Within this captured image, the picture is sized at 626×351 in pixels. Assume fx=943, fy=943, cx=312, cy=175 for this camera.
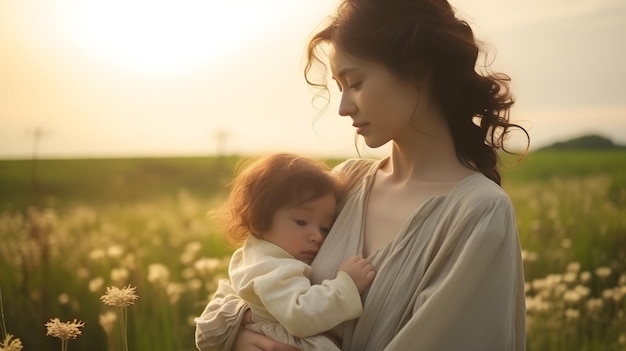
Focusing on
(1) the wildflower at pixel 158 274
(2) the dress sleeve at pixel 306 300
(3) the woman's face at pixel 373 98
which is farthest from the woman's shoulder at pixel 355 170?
(1) the wildflower at pixel 158 274

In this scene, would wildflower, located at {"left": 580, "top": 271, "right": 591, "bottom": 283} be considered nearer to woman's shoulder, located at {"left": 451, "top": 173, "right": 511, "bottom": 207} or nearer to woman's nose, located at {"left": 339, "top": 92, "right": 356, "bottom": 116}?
woman's shoulder, located at {"left": 451, "top": 173, "right": 511, "bottom": 207}

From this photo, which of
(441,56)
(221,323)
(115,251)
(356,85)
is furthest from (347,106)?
(115,251)

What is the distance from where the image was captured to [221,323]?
228 centimetres

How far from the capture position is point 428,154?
2223 millimetres

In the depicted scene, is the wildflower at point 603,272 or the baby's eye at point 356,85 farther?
the wildflower at point 603,272

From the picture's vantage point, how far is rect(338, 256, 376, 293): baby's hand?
210 cm

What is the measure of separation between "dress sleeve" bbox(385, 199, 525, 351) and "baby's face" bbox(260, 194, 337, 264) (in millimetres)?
301

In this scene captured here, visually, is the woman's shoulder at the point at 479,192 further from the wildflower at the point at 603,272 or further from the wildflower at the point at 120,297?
the wildflower at the point at 603,272

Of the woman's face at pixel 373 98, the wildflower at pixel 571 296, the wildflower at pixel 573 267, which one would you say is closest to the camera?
the woman's face at pixel 373 98

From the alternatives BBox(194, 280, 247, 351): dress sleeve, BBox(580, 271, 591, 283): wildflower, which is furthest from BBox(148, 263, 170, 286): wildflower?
BBox(580, 271, 591, 283): wildflower

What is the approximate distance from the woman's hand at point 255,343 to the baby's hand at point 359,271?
0.20 m

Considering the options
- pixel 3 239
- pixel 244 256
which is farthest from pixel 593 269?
pixel 3 239

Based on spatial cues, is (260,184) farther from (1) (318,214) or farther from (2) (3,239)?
→ (2) (3,239)

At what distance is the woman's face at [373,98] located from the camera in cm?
211
